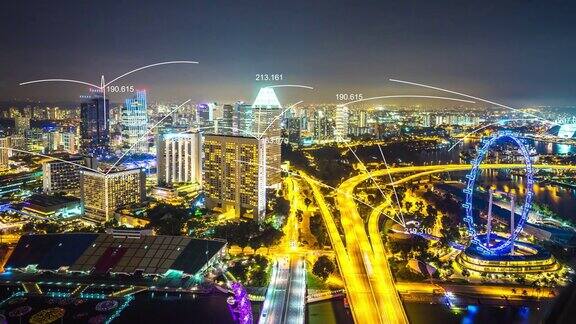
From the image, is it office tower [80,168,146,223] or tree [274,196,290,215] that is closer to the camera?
tree [274,196,290,215]

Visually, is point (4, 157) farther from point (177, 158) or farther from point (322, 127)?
point (322, 127)

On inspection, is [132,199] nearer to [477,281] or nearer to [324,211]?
[324,211]

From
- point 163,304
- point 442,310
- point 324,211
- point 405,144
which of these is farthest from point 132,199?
point 405,144

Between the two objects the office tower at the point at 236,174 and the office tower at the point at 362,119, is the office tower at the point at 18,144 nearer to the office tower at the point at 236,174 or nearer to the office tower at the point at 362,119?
the office tower at the point at 236,174

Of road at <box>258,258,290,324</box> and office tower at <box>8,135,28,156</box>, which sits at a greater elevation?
office tower at <box>8,135,28,156</box>

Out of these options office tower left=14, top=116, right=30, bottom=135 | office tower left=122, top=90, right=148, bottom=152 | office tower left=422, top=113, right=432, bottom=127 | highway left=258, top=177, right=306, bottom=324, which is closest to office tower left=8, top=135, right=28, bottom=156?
office tower left=14, top=116, right=30, bottom=135

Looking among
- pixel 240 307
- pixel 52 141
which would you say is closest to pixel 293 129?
pixel 52 141

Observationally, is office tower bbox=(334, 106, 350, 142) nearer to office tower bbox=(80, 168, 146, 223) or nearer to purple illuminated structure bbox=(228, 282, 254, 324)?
office tower bbox=(80, 168, 146, 223)
